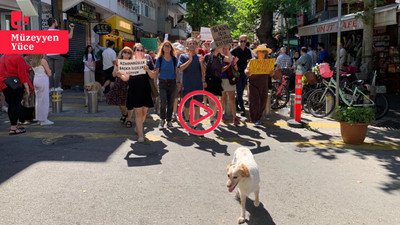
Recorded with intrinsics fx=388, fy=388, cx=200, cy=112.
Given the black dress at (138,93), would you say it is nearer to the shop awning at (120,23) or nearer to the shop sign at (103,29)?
the shop sign at (103,29)

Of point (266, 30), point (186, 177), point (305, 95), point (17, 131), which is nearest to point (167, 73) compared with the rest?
point (17, 131)

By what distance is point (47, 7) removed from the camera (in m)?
17.5

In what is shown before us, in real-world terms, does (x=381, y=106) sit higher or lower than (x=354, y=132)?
higher

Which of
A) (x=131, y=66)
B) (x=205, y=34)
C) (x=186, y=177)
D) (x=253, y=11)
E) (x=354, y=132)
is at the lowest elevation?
(x=186, y=177)

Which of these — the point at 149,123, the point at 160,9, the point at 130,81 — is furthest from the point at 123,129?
the point at 160,9

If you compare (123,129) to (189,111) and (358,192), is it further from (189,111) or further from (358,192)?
(358,192)

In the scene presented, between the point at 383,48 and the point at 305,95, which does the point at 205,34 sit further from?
the point at 383,48

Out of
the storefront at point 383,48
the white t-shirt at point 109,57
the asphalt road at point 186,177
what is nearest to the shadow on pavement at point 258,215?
the asphalt road at point 186,177

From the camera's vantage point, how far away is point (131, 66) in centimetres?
724

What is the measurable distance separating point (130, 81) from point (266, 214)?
4.27 metres

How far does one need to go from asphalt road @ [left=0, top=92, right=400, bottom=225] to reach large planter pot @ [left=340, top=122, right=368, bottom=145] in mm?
234

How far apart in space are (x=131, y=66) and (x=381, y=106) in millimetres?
6107

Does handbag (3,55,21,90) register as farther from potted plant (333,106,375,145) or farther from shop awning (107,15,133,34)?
shop awning (107,15,133,34)

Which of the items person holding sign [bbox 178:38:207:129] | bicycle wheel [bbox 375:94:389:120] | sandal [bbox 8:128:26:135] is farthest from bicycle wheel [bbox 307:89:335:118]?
sandal [bbox 8:128:26:135]
